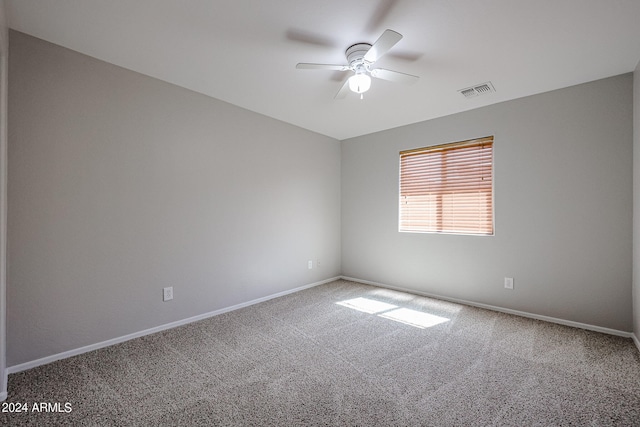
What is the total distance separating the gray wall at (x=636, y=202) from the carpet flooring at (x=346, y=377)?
0.33 metres

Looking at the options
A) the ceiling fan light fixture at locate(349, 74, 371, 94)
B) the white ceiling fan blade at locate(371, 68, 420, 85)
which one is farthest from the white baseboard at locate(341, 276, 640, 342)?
the ceiling fan light fixture at locate(349, 74, 371, 94)

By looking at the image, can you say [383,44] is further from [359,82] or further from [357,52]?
[359,82]

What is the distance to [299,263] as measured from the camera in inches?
162

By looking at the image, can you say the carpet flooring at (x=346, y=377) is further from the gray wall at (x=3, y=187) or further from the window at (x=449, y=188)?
the window at (x=449, y=188)

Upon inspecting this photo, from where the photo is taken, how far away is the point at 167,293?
9.10 ft

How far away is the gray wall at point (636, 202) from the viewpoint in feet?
7.84

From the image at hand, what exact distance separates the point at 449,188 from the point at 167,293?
3486 millimetres

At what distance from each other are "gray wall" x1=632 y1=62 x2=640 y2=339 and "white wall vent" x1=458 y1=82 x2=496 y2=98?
1.07 m

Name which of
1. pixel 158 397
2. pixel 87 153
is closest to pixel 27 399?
pixel 158 397

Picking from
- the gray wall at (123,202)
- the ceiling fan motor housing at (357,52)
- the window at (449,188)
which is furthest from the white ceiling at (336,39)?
the window at (449,188)

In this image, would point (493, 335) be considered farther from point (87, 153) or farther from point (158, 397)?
point (87, 153)

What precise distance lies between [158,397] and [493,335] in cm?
275

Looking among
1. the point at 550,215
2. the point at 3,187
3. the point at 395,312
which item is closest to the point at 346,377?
the point at 395,312

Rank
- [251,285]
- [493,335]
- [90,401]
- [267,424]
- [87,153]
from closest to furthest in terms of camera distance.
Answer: [267,424], [90,401], [87,153], [493,335], [251,285]
